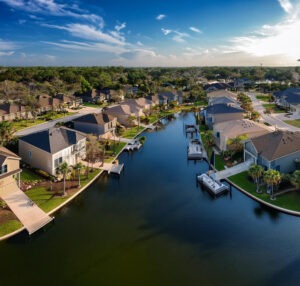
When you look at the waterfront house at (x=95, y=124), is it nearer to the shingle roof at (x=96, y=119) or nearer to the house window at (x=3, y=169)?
the shingle roof at (x=96, y=119)

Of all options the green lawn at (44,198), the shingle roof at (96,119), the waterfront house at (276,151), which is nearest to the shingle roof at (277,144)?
the waterfront house at (276,151)

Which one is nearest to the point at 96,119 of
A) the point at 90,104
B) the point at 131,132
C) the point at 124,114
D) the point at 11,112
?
the point at 131,132

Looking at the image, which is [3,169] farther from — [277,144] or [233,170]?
[277,144]

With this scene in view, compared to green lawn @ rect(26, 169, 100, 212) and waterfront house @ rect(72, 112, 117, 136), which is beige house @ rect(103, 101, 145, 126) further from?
green lawn @ rect(26, 169, 100, 212)

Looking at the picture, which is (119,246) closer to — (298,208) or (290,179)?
(298,208)

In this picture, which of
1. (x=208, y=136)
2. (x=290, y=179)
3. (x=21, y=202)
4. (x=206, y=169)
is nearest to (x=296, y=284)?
(x=290, y=179)

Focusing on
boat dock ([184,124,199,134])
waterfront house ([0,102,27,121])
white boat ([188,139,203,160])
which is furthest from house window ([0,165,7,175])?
waterfront house ([0,102,27,121])
